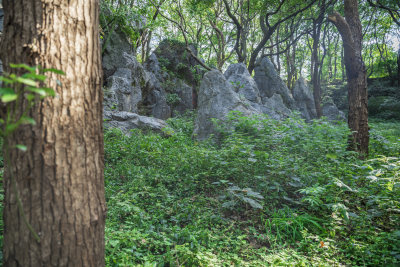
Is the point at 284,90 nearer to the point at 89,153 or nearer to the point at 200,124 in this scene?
the point at 200,124

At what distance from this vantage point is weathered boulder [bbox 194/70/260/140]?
749 centimetres

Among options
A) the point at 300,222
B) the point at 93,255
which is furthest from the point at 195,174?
the point at 93,255

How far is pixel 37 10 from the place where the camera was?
1.34 meters

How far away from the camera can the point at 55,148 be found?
131 centimetres

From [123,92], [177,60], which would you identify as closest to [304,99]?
[177,60]

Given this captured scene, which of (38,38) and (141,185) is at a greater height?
A: (38,38)

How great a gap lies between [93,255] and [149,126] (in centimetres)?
650

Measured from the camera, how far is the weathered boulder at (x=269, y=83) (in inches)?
556

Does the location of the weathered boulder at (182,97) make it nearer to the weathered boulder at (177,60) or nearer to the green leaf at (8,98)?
the weathered boulder at (177,60)

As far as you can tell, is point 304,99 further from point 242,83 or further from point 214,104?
point 214,104

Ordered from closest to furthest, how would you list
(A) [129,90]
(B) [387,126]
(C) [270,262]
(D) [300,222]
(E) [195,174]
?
1. (C) [270,262]
2. (D) [300,222]
3. (E) [195,174]
4. (A) [129,90]
5. (B) [387,126]

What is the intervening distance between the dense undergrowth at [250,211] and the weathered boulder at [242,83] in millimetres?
6581

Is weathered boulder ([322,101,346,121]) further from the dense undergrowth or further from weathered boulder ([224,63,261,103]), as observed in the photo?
the dense undergrowth

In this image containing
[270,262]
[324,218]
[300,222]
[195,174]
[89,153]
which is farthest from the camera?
[195,174]
